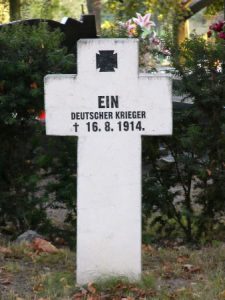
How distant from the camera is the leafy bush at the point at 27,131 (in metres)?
6.51

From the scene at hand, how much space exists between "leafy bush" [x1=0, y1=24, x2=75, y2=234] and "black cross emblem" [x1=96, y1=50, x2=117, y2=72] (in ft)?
6.10

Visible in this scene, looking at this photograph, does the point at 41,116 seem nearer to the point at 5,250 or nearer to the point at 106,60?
the point at 5,250

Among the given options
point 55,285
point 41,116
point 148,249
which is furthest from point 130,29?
point 55,285

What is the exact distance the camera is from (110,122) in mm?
4691

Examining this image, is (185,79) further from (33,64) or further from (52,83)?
(52,83)

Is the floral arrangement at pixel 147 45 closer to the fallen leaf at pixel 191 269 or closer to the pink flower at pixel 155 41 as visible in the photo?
the pink flower at pixel 155 41

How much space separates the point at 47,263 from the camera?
219 inches

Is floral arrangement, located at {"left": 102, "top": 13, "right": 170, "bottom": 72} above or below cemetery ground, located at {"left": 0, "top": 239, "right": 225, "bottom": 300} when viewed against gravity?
above

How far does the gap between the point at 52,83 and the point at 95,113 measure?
0.36 m

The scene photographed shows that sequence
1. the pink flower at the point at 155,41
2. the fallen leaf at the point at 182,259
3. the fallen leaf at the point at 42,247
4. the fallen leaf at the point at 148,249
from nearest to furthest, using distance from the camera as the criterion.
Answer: the fallen leaf at the point at 182,259
the fallen leaf at the point at 42,247
the fallen leaf at the point at 148,249
the pink flower at the point at 155,41

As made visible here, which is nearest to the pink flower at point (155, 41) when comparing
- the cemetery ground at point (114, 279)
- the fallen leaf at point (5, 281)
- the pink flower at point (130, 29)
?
the pink flower at point (130, 29)

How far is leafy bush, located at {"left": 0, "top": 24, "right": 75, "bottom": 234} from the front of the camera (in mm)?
6512

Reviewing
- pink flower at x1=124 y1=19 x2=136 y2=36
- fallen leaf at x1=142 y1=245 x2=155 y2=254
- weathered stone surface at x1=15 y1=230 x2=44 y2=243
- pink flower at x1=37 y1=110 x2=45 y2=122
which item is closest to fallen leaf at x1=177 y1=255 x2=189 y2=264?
fallen leaf at x1=142 y1=245 x2=155 y2=254

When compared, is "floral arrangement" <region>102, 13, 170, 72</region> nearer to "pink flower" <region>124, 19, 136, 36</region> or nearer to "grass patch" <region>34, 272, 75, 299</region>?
"pink flower" <region>124, 19, 136, 36</region>
